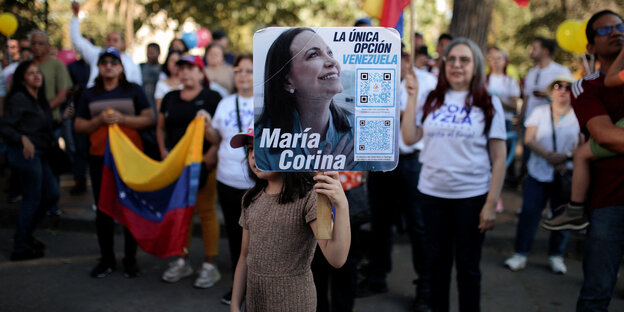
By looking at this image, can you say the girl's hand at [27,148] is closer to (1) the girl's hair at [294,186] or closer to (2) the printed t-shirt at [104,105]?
(2) the printed t-shirt at [104,105]

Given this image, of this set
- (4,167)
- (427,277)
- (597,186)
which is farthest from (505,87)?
(4,167)

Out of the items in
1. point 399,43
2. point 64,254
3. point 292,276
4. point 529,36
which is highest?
point 529,36

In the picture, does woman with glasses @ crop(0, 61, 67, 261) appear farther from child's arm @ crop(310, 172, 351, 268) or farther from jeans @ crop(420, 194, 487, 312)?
child's arm @ crop(310, 172, 351, 268)

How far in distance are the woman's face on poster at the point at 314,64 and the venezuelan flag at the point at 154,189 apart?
2.75m

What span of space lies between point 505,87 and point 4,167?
862cm

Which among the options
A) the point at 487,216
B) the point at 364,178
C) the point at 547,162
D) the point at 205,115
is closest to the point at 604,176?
the point at 487,216

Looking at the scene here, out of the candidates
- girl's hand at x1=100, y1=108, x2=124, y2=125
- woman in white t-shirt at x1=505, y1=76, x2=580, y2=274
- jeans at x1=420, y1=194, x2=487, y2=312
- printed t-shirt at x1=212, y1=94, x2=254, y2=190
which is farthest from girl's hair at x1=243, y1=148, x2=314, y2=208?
woman in white t-shirt at x1=505, y1=76, x2=580, y2=274

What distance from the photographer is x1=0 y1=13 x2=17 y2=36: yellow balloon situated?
7.08 meters

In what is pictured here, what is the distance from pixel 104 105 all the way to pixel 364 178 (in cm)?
263

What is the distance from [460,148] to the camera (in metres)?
3.66

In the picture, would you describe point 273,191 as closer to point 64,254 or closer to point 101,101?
point 101,101

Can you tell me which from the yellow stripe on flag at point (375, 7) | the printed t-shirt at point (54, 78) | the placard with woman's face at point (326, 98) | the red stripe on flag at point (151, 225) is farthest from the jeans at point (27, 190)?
the placard with woman's face at point (326, 98)

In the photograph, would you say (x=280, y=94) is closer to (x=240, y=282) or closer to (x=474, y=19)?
(x=240, y=282)

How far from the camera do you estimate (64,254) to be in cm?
574
